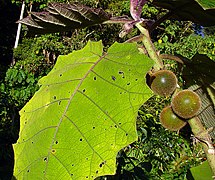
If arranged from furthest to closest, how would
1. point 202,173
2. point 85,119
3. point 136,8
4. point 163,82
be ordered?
point 202,173
point 136,8
point 163,82
point 85,119

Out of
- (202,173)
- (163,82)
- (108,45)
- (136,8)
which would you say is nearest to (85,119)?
(163,82)

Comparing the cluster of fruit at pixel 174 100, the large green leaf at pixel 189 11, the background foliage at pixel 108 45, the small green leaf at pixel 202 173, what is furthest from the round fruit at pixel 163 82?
the background foliage at pixel 108 45

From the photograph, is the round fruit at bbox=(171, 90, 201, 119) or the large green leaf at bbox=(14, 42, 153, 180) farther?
the round fruit at bbox=(171, 90, 201, 119)

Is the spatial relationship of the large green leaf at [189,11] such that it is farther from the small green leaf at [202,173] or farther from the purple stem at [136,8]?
the small green leaf at [202,173]

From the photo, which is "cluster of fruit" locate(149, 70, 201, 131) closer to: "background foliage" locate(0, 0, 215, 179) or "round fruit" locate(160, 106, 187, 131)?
"round fruit" locate(160, 106, 187, 131)

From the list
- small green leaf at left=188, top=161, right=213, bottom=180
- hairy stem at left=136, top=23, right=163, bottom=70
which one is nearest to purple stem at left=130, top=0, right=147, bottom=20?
hairy stem at left=136, top=23, right=163, bottom=70

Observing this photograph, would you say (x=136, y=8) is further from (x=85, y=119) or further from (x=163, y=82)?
(x=85, y=119)
